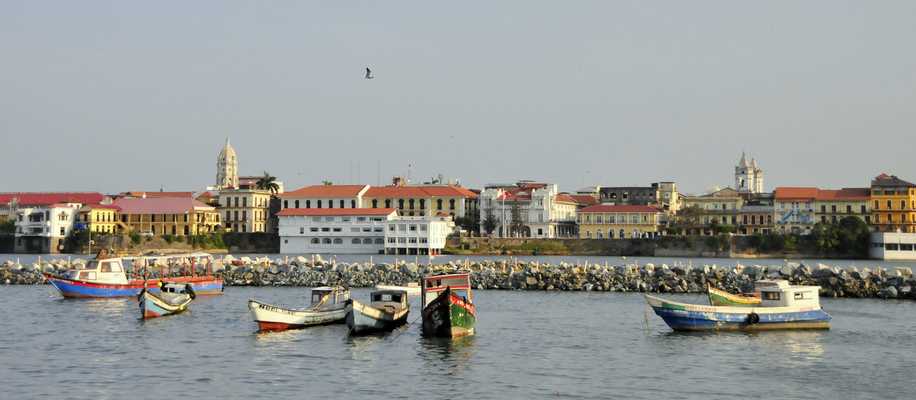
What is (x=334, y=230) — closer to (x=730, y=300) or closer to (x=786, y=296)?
(x=730, y=300)

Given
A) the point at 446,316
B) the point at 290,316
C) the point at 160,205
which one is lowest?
the point at 290,316

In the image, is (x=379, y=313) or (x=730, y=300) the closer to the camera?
(x=379, y=313)

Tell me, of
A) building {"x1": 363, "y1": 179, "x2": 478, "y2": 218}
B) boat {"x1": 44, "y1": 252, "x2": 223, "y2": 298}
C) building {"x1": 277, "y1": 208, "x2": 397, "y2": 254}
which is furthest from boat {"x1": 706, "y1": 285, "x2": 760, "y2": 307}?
building {"x1": 363, "y1": 179, "x2": 478, "y2": 218}

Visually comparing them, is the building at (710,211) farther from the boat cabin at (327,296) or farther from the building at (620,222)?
the boat cabin at (327,296)

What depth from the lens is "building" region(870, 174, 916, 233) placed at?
114 metres

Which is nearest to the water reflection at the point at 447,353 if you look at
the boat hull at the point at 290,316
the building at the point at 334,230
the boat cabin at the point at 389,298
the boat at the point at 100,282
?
the boat cabin at the point at 389,298

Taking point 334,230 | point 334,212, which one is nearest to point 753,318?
point 334,230

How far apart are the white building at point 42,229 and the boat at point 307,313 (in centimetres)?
8481

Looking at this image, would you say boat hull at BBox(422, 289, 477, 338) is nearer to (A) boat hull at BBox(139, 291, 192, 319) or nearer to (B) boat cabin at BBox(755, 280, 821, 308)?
(B) boat cabin at BBox(755, 280, 821, 308)

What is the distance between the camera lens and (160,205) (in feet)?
402

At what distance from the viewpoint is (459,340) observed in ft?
111

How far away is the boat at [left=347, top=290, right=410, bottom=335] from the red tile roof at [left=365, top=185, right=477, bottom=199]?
276ft

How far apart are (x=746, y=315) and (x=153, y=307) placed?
71.0 feet

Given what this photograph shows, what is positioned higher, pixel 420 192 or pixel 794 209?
pixel 420 192
